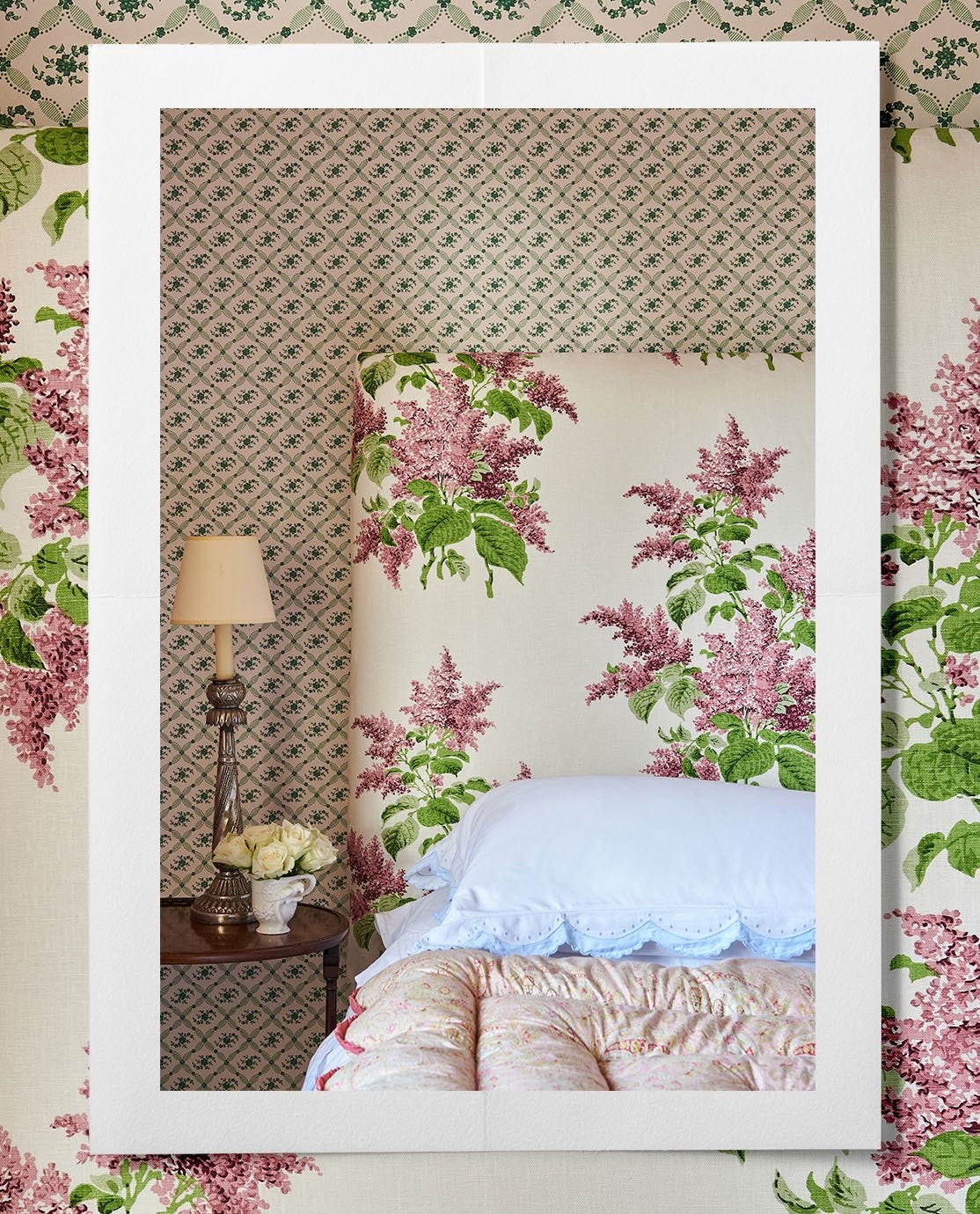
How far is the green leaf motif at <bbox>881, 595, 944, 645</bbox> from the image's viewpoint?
55.6 inches

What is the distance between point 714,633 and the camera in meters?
1.28

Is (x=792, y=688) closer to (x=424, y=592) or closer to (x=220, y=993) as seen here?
(x=424, y=592)

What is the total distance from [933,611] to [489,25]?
0.90 meters

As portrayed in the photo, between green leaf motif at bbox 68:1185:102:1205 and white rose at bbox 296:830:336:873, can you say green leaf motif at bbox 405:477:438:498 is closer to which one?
white rose at bbox 296:830:336:873

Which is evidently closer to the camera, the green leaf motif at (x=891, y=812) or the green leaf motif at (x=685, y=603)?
the green leaf motif at (x=685, y=603)

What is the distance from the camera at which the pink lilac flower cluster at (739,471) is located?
1289mm

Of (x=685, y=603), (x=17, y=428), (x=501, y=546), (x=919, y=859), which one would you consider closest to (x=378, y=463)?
(x=501, y=546)

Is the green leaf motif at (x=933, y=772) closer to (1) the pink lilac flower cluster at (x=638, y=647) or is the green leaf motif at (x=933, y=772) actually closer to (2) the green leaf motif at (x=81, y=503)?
(1) the pink lilac flower cluster at (x=638, y=647)

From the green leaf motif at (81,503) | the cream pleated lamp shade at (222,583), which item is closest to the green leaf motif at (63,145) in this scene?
the green leaf motif at (81,503)

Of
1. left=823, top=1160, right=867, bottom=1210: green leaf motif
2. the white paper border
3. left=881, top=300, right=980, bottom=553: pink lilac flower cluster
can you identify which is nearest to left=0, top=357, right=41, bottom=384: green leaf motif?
the white paper border

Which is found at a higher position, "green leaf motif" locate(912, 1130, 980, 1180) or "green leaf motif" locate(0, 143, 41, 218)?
"green leaf motif" locate(0, 143, 41, 218)

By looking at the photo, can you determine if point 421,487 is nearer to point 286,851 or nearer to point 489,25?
point 286,851

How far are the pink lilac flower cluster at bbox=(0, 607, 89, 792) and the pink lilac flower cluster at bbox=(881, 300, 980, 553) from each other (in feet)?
3.28

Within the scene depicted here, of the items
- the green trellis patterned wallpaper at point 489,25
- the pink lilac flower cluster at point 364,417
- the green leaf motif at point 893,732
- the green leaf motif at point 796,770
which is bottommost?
the green leaf motif at point 796,770
